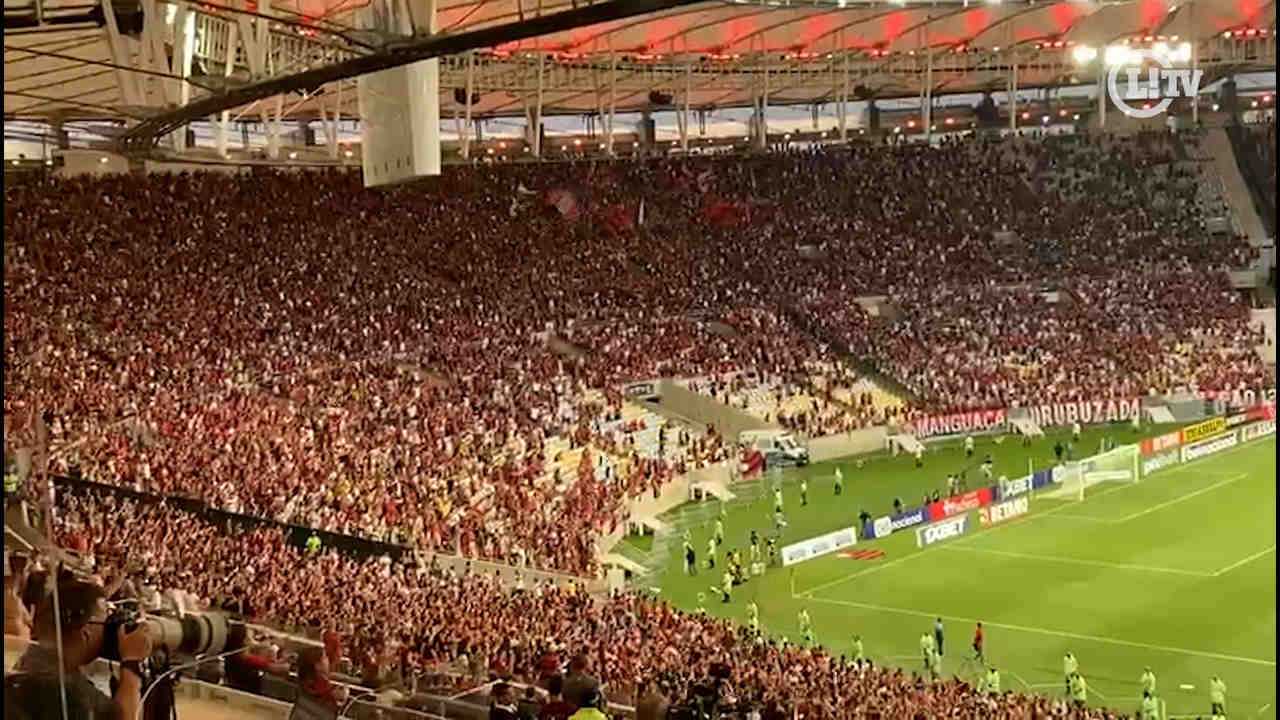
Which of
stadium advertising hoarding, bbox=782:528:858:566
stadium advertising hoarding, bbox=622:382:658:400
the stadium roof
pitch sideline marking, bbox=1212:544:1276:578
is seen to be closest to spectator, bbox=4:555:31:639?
the stadium roof

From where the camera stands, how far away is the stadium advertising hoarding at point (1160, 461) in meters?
37.8

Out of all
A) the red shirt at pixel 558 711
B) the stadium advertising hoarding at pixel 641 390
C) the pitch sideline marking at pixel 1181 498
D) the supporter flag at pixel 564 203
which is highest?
the supporter flag at pixel 564 203

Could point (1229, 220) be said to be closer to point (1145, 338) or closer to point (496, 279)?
point (1145, 338)

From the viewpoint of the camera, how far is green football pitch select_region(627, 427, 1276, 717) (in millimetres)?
23250

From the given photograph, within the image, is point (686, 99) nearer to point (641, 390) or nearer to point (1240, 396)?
point (641, 390)

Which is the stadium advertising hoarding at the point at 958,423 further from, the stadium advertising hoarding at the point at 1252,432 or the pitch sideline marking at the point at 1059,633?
the pitch sideline marking at the point at 1059,633

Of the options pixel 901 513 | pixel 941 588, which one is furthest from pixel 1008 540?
pixel 941 588

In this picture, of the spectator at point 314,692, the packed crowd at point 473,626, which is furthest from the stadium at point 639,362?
the packed crowd at point 473,626

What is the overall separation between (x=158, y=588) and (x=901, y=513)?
19.4 meters

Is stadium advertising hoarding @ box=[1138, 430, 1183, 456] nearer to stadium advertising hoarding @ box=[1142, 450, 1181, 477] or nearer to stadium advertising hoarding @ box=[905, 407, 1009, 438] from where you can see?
stadium advertising hoarding @ box=[1142, 450, 1181, 477]

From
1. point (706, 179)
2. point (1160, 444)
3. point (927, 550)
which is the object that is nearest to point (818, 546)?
point (927, 550)

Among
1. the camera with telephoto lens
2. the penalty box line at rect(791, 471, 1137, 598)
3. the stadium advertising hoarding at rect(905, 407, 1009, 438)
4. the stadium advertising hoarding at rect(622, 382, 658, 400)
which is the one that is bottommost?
the penalty box line at rect(791, 471, 1137, 598)

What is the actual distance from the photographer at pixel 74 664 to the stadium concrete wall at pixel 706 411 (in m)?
35.6

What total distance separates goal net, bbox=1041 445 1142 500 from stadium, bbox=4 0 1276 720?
11cm
